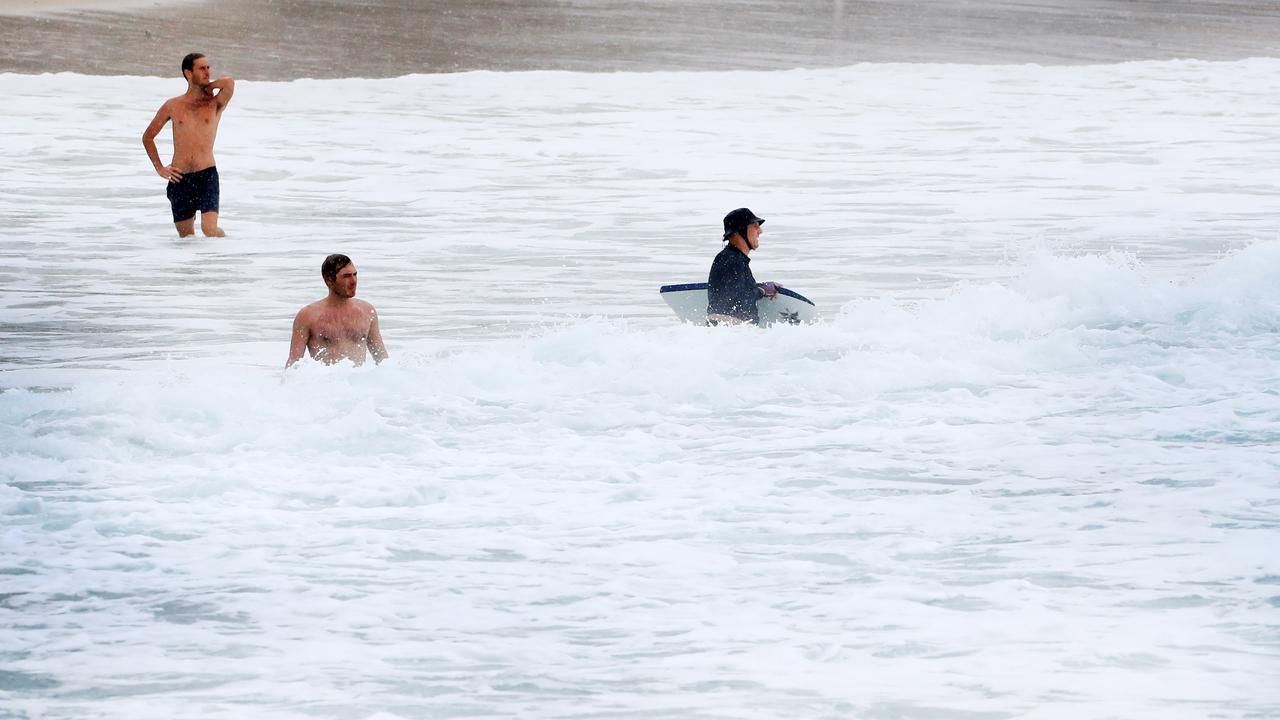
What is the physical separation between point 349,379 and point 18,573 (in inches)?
116

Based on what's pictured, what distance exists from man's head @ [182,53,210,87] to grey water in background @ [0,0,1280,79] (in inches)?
577

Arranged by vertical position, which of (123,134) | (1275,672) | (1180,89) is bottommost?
(1275,672)

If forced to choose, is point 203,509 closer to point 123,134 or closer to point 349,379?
point 349,379

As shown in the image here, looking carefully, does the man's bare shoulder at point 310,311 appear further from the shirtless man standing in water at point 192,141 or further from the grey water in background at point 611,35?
the grey water in background at point 611,35

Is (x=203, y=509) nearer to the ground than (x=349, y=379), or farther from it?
nearer to the ground

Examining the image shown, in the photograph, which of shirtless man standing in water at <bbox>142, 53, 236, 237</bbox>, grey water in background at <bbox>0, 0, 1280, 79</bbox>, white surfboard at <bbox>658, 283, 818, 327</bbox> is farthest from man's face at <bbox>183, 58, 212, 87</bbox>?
grey water in background at <bbox>0, 0, 1280, 79</bbox>

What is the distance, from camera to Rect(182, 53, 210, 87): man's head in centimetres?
1544

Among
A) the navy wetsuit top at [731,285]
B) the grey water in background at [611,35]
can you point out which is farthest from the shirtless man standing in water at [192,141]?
the grey water in background at [611,35]

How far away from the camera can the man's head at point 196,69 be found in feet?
50.6

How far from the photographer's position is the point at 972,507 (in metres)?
9.20

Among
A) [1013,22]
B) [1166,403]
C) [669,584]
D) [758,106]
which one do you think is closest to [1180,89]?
[758,106]

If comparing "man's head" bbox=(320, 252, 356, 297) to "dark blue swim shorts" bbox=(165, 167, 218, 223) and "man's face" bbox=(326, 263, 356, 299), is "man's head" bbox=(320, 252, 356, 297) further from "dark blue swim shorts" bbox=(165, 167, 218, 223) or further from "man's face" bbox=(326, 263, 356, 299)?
"dark blue swim shorts" bbox=(165, 167, 218, 223)

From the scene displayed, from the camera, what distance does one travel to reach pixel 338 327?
35.0 feet

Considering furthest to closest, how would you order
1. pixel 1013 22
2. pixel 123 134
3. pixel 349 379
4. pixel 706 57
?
pixel 1013 22, pixel 706 57, pixel 123 134, pixel 349 379
